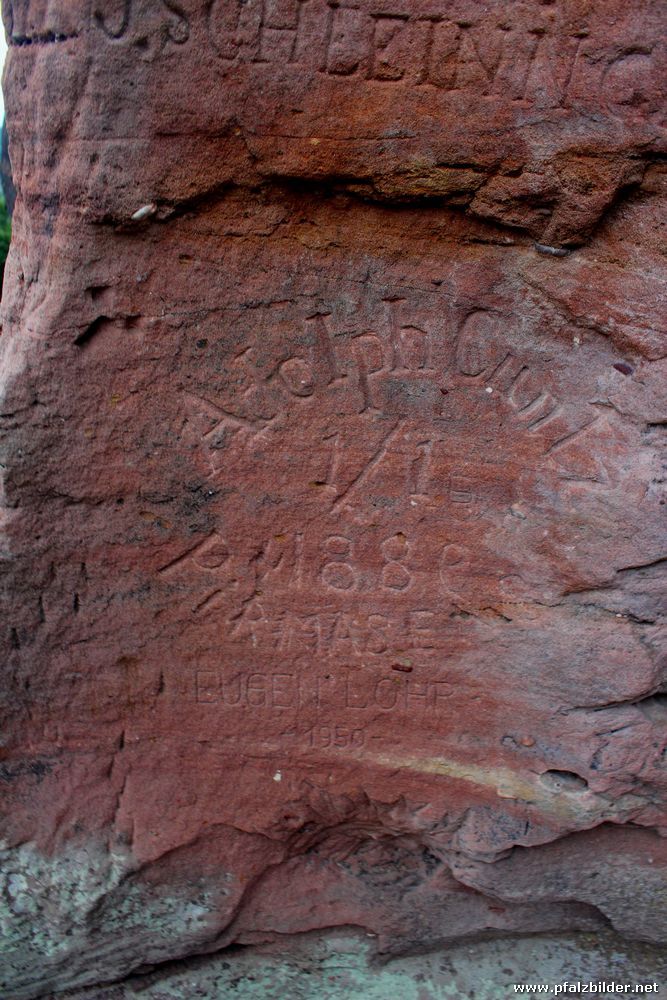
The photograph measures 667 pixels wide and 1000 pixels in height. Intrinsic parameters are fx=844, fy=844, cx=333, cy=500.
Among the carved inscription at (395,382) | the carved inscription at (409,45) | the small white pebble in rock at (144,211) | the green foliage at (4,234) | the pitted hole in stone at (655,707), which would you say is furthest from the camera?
the green foliage at (4,234)

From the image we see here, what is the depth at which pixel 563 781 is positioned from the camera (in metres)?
1.98

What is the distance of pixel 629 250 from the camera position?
1.63 meters

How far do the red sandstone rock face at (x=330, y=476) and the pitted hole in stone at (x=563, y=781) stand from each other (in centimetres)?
2

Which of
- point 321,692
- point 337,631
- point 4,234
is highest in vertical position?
point 4,234

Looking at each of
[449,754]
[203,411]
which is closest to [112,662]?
[203,411]

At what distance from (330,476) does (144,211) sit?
25.5 inches

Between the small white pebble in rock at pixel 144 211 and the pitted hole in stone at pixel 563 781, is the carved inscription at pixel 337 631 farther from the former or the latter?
the small white pebble in rock at pixel 144 211

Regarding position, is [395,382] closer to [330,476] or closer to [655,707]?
[330,476]

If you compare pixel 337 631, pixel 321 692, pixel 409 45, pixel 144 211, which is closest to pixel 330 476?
pixel 337 631

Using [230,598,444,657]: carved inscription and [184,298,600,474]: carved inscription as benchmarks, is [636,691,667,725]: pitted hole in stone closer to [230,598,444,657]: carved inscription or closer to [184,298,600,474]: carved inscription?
[230,598,444,657]: carved inscription

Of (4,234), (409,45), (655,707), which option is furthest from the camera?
(4,234)

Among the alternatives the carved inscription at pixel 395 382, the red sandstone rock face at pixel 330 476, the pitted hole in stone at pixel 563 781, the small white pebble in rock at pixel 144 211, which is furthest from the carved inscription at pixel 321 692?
the small white pebble in rock at pixel 144 211

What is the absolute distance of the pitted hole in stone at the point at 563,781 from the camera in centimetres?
197

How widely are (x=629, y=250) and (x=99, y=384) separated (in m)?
1.09
